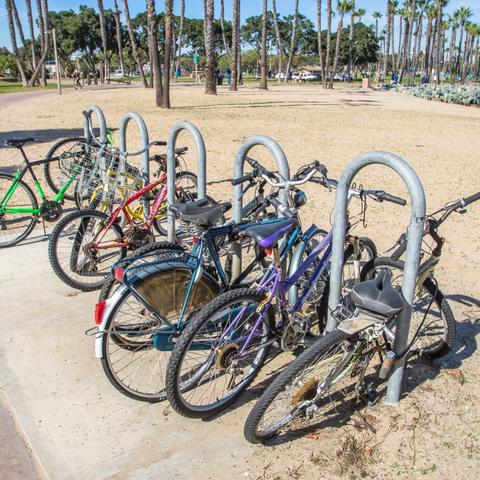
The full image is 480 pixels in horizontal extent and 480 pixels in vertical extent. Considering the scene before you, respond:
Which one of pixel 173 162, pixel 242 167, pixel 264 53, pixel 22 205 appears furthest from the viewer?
pixel 264 53

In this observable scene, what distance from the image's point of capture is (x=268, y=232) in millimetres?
2730

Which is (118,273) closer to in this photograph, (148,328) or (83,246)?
(148,328)

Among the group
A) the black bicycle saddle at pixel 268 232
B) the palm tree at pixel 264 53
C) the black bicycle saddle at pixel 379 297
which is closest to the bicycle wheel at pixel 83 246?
the black bicycle saddle at pixel 268 232

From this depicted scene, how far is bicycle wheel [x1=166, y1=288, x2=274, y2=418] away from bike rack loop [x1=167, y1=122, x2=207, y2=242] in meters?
1.19

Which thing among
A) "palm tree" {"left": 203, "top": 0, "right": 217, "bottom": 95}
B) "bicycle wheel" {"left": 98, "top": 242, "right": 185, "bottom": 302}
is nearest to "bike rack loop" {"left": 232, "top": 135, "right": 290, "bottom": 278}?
"bicycle wheel" {"left": 98, "top": 242, "right": 185, "bottom": 302}

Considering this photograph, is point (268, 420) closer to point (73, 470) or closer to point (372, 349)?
point (372, 349)

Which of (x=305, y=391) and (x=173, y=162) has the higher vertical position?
(x=173, y=162)

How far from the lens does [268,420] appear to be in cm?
263

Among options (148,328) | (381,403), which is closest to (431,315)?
(381,403)

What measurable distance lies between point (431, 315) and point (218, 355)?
5.11ft

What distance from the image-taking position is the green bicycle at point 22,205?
4984 mm

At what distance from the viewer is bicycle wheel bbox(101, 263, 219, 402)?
2.78 meters

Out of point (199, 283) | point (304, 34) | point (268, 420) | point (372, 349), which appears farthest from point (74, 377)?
point (304, 34)

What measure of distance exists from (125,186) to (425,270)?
277 cm
